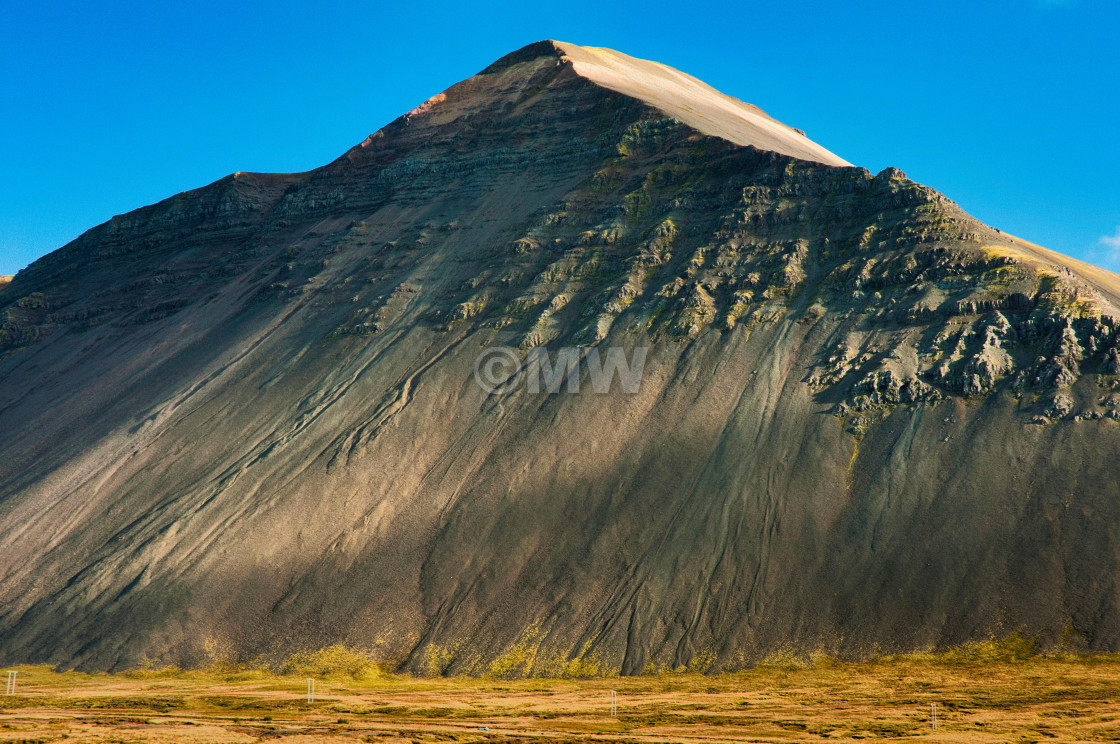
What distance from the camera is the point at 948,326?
5441 centimetres

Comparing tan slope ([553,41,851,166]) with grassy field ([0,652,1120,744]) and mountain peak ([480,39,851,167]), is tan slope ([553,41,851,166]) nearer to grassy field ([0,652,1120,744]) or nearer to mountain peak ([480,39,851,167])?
mountain peak ([480,39,851,167])

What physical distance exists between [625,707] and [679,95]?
286ft

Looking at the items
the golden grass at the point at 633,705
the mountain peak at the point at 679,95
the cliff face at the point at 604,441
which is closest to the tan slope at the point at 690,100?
the mountain peak at the point at 679,95

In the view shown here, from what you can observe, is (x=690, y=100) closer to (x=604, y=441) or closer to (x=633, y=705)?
(x=604, y=441)

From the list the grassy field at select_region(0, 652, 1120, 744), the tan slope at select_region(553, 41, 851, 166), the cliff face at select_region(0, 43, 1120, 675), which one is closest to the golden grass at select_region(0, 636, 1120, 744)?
the grassy field at select_region(0, 652, 1120, 744)

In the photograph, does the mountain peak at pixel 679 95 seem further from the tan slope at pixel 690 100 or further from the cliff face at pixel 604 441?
the cliff face at pixel 604 441

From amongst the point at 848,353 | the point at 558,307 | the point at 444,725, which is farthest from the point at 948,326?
the point at 444,725

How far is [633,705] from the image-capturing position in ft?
122

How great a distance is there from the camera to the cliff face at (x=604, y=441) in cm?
4438

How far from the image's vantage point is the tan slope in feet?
288

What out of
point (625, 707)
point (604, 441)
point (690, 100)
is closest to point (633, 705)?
point (625, 707)

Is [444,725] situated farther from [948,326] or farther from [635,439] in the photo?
[948,326]

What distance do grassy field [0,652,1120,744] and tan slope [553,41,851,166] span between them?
5810cm

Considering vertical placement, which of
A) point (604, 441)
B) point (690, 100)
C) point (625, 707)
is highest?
point (690, 100)
